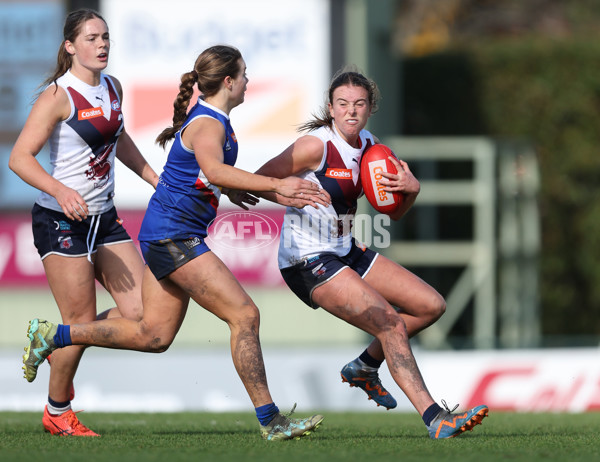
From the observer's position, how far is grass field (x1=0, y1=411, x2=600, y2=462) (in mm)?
5652

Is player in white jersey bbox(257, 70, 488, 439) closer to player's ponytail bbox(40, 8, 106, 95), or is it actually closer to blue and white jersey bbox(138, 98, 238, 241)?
blue and white jersey bbox(138, 98, 238, 241)

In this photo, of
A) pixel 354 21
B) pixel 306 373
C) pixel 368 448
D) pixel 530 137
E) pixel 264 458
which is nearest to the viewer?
pixel 264 458

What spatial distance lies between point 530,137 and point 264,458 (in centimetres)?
1058

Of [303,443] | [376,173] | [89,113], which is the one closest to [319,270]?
[376,173]

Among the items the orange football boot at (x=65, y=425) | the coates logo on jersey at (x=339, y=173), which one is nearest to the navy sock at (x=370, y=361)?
the coates logo on jersey at (x=339, y=173)

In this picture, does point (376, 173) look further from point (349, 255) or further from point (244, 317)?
point (244, 317)

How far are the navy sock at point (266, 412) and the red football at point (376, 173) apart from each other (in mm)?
1285

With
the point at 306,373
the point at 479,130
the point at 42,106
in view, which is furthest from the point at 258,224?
the point at 479,130

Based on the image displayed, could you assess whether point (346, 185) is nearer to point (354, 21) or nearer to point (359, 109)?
point (359, 109)

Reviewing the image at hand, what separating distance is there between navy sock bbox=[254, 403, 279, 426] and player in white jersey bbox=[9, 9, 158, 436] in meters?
1.00

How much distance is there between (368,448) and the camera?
6016mm

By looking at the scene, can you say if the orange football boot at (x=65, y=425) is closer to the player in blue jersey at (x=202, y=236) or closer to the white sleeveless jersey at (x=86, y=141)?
the player in blue jersey at (x=202, y=236)

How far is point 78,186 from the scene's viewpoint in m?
6.61

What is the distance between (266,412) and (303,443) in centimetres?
26
